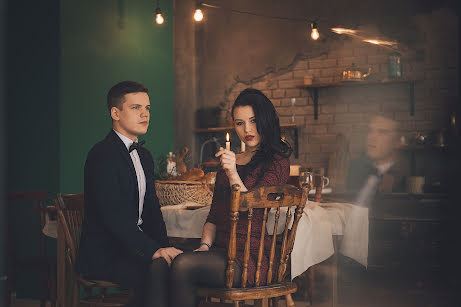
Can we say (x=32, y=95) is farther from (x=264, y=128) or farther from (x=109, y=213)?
(x=264, y=128)

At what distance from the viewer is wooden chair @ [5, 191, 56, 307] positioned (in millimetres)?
3191

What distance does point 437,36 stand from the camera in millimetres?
5336

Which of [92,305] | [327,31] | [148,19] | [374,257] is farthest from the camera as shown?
[327,31]

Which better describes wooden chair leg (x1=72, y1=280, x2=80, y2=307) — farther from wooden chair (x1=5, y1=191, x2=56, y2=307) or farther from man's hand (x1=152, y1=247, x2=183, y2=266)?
wooden chair (x1=5, y1=191, x2=56, y2=307)

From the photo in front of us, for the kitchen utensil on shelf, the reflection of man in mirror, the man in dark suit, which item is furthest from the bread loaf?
the kitchen utensil on shelf

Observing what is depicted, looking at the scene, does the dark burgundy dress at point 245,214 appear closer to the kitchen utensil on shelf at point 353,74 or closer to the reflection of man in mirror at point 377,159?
the reflection of man in mirror at point 377,159

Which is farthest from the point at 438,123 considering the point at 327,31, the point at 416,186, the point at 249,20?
the point at 249,20

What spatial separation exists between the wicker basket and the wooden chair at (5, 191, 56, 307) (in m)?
0.85

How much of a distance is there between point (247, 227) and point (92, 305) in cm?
112

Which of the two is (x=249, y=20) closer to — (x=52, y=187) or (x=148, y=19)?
(x=148, y=19)

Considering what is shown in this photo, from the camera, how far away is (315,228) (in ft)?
7.50

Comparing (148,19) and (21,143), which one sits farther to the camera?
(148,19)

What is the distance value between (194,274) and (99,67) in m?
2.96

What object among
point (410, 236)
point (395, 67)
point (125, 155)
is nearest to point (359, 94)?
point (395, 67)
